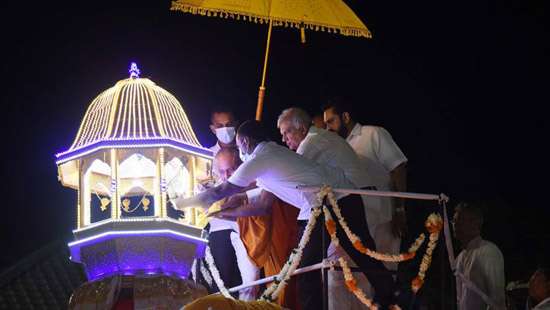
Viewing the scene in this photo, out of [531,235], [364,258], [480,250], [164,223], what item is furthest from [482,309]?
[531,235]

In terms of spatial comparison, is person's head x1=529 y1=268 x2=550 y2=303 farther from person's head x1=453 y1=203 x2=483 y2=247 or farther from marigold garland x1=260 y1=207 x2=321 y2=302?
marigold garland x1=260 y1=207 x2=321 y2=302

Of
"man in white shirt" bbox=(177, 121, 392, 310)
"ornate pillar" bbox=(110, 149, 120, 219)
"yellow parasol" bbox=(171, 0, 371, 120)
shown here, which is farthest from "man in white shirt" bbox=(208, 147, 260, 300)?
"ornate pillar" bbox=(110, 149, 120, 219)

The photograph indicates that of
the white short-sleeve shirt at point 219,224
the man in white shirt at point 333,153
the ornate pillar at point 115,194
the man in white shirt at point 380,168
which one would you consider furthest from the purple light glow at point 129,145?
the man in white shirt at point 380,168

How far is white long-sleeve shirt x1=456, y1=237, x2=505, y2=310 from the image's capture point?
416 inches

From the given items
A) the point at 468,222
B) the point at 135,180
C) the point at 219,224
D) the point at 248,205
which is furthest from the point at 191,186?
the point at 468,222

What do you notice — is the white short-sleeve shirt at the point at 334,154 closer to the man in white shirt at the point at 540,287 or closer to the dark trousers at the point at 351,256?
the dark trousers at the point at 351,256

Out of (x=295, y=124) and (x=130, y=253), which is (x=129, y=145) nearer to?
(x=130, y=253)

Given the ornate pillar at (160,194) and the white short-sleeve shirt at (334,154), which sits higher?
the white short-sleeve shirt at (334,154)

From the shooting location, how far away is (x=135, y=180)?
9.98 m

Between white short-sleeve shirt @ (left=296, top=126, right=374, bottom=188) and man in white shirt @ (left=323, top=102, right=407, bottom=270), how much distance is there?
418 millimetres

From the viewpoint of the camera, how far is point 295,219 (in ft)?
35.9

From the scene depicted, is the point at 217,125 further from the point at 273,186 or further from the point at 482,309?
the point at 482,309

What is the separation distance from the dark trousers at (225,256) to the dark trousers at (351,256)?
5.28 feet

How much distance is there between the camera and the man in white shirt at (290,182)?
31.2 feet
